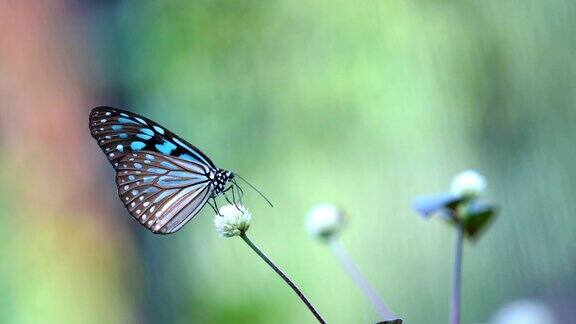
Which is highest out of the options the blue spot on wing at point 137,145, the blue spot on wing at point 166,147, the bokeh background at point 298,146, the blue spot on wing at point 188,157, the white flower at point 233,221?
the bokeh background at point 298,146

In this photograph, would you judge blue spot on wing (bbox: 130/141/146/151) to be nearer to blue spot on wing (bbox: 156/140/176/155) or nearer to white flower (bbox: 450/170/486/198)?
blue spot on wing (bbox: 156/140/176/155)

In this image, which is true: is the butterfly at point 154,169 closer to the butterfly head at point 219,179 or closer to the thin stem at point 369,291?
the butterfly head at point 219,179

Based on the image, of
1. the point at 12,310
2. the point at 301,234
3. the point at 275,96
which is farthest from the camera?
the point at 275,96

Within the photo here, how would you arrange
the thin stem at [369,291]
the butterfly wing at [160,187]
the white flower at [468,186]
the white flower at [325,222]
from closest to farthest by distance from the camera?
1. the thin stem at [369,291]
2. the white flower at [468,186]
3. the white flower at [325,222]
4. the butterfly wing at [160,187]

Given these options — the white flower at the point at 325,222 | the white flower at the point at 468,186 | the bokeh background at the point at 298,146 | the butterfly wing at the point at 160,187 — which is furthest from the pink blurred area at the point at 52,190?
the white flower at the point at 468,186

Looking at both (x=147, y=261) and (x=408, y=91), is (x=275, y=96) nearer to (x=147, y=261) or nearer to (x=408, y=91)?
(x=408, y=91)

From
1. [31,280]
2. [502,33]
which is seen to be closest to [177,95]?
[31,280]

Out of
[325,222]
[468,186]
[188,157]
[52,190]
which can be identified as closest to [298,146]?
[52,190]
